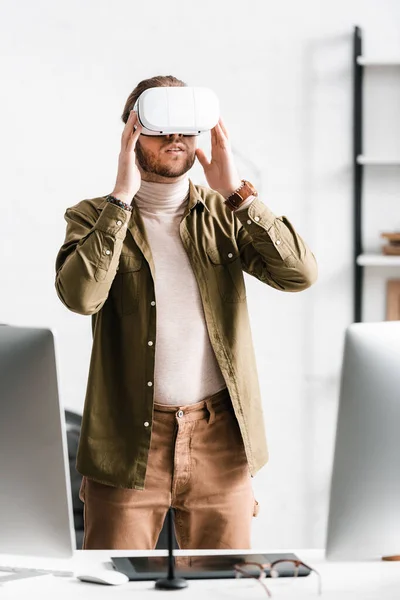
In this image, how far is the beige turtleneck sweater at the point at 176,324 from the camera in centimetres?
190

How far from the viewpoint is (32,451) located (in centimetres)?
136

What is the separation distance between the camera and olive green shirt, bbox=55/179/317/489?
1.85 meters

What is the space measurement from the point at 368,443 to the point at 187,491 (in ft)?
2.02

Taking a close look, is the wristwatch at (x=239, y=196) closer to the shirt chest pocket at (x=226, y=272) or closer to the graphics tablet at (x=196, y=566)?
the shirt chest pocket at (x=226, y=272)

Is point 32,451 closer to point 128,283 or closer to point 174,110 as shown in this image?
point 128,283

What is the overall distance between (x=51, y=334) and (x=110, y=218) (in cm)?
57

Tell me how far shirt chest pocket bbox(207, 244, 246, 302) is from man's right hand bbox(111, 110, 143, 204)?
216mm

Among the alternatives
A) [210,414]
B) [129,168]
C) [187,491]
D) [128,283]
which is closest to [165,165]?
[129,168]

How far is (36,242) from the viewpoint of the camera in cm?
328

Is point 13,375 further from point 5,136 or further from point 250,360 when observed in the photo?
point 5,136

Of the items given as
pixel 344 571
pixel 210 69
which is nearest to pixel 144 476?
pixel 344 571

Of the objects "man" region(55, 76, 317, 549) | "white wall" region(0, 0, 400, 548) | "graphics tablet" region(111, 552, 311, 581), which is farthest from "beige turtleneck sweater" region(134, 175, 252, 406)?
"white wall" region(0, 0, 400, 548)

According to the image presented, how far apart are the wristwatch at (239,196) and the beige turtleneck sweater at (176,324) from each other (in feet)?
0.06

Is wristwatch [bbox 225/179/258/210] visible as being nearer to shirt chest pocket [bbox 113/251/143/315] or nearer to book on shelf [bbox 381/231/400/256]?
shirt chest pocket [bbox 113/251/143/315]
